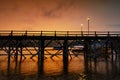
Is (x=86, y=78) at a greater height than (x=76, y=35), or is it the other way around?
(x=76, y=35)

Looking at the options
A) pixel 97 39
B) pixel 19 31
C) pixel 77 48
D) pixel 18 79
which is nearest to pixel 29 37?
pixel 19 31

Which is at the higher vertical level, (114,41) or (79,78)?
(114,41)

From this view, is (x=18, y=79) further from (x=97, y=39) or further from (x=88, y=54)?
(x=88, y=54)

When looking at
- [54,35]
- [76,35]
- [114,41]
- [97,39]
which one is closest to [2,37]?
[54,35]

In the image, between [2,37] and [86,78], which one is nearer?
[86,78]

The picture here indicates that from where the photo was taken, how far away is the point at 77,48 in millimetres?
88938

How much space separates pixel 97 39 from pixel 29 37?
1144 centimetres

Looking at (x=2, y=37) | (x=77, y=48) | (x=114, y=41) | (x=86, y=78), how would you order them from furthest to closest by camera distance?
1. (x=77, y=48)
2. (x=114, y=41)
3. (x=2, y=37)
4. (x=86, y=78)

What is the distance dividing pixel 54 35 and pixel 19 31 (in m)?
5.82

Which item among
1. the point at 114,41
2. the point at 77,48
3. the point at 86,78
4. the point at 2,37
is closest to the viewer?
the point at 86,78

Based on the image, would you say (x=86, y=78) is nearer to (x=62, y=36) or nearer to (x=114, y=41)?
(x=62, y=36)

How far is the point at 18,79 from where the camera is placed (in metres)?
33.8

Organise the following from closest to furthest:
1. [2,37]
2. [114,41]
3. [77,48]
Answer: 1. [2,37]
2. [114,41]
3. [77,48]

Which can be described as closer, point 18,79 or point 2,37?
point 18,79
